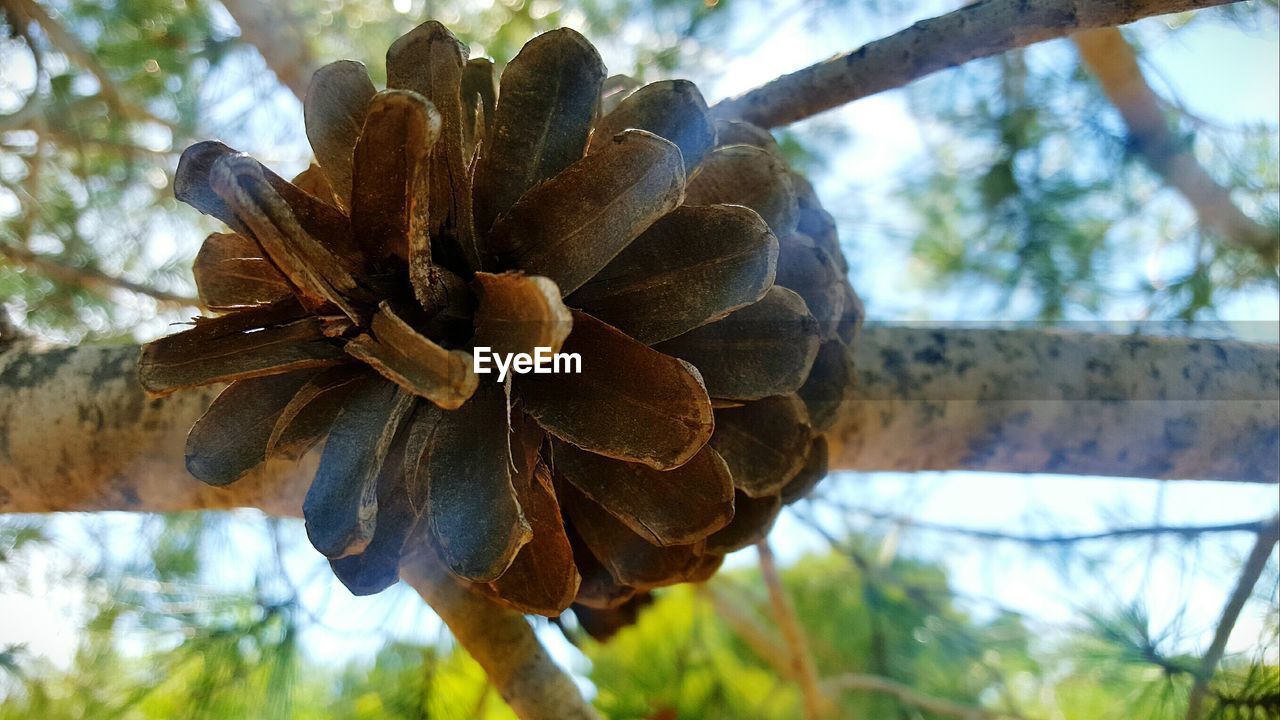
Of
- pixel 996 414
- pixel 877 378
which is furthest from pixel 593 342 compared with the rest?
pixel 996 414

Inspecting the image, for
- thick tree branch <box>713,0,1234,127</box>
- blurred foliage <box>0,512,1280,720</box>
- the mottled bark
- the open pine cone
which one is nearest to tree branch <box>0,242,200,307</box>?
the mottled bark

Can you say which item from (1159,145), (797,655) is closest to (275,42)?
(797,655)

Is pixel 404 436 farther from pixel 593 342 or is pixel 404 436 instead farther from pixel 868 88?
pixel 868 88

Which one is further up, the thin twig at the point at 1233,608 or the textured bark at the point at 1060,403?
the textured bark at the point at 1060,403

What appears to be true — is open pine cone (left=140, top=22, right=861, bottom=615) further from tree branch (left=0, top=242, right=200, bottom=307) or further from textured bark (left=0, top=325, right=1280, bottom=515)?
tree branch (left=0, top=242, right=200, bottom=307)

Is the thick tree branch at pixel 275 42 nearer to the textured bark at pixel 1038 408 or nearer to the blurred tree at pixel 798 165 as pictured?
the blurred tree at pixel 798 165

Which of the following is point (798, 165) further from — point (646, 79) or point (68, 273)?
point (68, 273)

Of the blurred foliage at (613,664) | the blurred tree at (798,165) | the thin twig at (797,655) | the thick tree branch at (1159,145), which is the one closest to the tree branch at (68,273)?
the blurred tree at (798,165)

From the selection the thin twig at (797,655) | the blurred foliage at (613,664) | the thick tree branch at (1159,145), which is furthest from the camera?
the thick tree branch at (1159,145)
